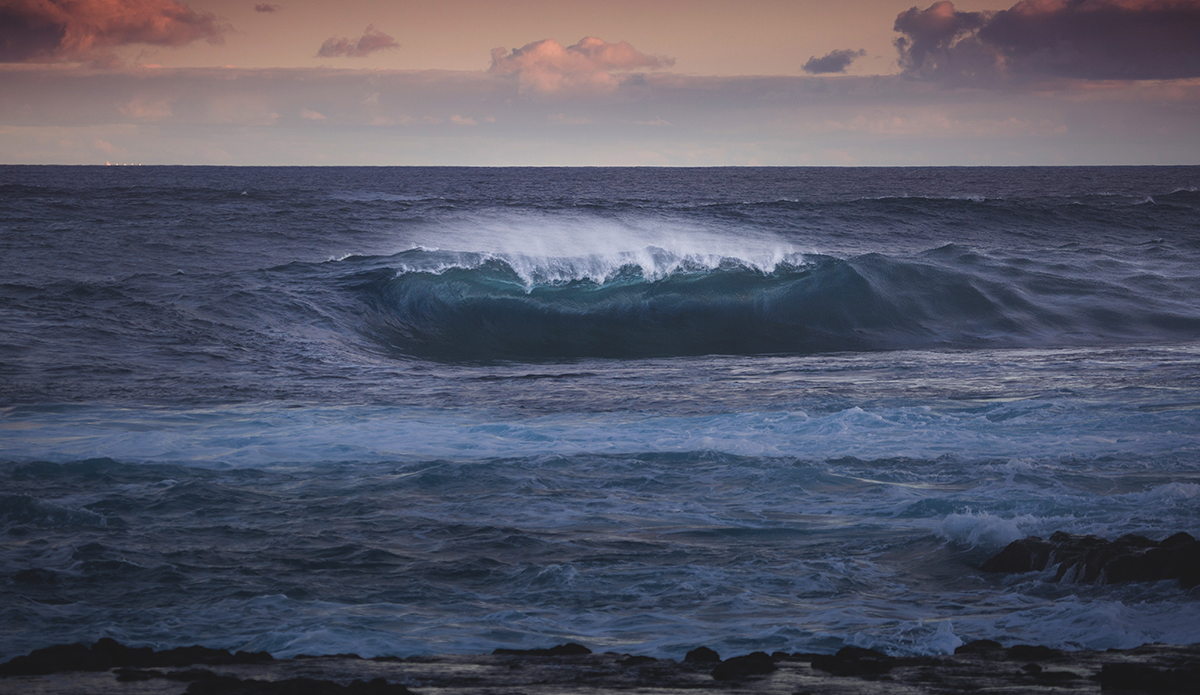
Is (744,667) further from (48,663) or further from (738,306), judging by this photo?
(738,306)

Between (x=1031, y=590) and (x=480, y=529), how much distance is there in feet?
11.9

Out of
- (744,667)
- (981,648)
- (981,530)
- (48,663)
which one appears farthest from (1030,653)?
(48,663)

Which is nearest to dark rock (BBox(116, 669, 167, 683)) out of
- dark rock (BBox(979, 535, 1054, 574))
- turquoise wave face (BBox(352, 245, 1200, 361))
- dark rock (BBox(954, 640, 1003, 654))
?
dark rock (BBox(954, 640, 1003, 654))

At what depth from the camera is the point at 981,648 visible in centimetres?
413

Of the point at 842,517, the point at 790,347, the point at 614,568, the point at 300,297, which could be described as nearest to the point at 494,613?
the point at 614,568

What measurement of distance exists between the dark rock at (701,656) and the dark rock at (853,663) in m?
0.47

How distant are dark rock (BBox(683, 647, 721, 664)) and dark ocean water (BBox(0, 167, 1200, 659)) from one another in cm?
31

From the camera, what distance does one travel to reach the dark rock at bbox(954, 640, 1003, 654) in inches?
161

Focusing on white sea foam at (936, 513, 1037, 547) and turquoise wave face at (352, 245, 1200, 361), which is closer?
white sea foam at (936, 513, 1037, 547)

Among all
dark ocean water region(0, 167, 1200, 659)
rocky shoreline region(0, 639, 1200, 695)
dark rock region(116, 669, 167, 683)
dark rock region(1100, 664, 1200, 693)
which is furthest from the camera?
dark ocean water region(0, 167, 1200, 659)

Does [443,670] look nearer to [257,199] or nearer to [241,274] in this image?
[241,274]

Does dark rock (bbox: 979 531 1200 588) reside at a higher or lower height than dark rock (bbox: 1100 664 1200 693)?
lower

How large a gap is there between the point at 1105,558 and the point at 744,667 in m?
2.69

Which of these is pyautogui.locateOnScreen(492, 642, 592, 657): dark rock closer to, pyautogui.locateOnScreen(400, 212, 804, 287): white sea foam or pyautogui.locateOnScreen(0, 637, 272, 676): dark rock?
pyautogui.locateOnScreen(0, 637, 272, 676): dark rock
